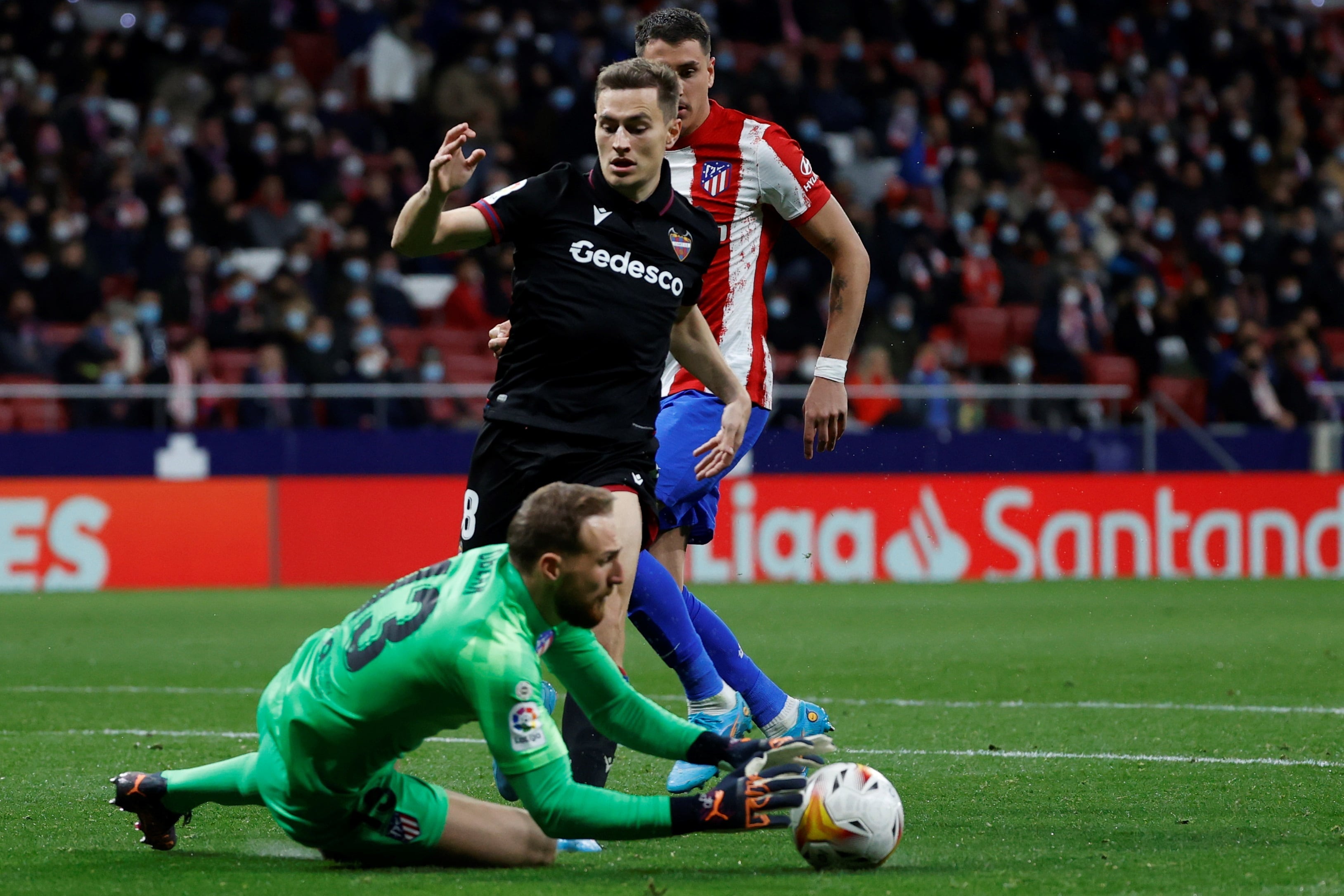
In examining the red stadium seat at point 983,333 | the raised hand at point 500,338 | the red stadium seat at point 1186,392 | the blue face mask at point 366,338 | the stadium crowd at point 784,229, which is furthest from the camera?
the red stadium seat at point 983,333

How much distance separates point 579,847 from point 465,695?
36.9 inches

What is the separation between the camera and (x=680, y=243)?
210 inches

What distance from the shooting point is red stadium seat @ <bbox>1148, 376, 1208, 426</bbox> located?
58.6 ft

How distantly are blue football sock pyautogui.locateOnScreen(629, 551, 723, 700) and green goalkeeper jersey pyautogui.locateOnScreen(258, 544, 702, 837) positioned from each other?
1148 millimetres

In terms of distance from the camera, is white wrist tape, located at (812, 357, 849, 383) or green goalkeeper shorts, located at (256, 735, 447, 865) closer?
green goalkeeper shorts, located at (256, 735, 447, 865)

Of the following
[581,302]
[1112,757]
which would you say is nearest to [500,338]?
[581,302]

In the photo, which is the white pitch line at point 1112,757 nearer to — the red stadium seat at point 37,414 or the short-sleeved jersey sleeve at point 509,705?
the short-sleeved jersey sleeve at point 509,705

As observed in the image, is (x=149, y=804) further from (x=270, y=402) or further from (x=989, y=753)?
(x=270, y=402)

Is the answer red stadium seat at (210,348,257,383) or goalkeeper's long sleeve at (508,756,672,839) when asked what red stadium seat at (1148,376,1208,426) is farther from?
goalkeeper's long sleeve at (508,756,672,839)

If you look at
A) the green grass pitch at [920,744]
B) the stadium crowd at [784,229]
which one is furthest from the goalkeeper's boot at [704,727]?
the stadium crowd at [784,229]

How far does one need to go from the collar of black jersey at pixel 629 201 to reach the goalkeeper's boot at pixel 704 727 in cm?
155

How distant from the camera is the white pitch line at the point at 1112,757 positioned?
6.13 m

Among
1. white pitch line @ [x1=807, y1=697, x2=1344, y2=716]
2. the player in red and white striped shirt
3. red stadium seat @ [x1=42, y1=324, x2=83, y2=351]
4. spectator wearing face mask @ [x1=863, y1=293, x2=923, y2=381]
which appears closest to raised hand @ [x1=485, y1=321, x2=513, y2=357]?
the player in red and white striped shirt

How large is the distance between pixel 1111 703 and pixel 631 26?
1455cm
